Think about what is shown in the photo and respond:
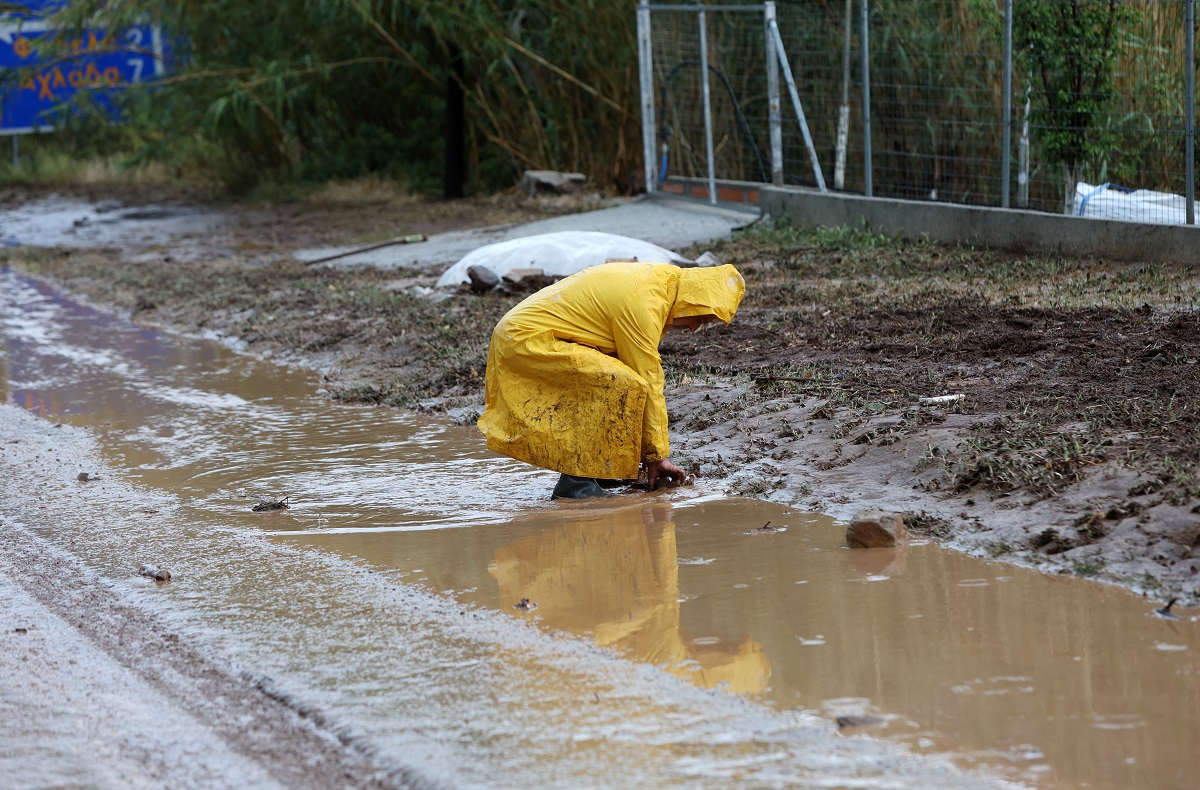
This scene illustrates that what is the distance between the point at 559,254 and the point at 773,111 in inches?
136

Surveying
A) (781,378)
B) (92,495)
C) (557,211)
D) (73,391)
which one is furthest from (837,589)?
(557,211)

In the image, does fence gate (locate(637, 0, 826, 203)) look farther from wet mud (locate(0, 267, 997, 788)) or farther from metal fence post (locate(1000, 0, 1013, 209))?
wet mud (locate(0, 267, 997, 788))

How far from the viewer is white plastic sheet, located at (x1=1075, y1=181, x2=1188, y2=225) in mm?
9188

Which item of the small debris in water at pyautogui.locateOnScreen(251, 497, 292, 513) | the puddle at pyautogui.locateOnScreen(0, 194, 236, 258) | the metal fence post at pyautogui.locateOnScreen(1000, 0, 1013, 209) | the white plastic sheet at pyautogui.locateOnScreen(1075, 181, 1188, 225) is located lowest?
the puddle at pyautogui.locateOnScreen(0, 194, 236, 258)

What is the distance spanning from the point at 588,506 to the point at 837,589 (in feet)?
4.84

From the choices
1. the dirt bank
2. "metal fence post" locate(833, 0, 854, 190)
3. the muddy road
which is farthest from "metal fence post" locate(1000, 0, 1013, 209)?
"metal fence post" locate(833, 0, 854, 190)

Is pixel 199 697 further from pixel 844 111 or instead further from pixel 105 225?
pixel 105 225

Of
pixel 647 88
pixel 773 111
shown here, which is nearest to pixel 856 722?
pixel 773 111

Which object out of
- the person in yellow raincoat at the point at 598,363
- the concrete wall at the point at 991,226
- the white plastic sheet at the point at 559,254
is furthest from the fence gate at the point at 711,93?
the person in yellow raincoat at the point at 598,363

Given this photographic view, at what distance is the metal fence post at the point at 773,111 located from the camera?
12.7 meters

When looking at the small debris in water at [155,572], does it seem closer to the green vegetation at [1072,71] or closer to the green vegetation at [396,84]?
the green vegetation at [1072,71]

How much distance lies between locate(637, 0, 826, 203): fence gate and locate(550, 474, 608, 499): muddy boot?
7.67 meters

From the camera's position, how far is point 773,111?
12914mm

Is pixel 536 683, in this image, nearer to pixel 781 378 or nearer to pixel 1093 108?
pixel 781 378
